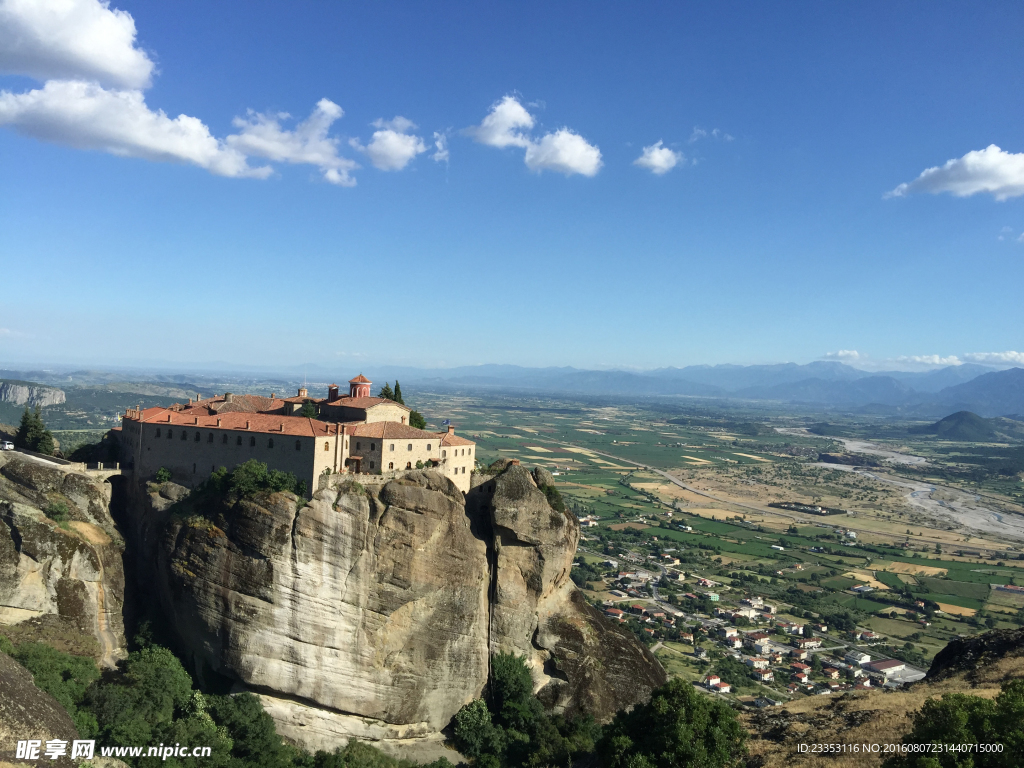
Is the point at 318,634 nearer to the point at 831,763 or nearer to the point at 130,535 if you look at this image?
the point at 130,535

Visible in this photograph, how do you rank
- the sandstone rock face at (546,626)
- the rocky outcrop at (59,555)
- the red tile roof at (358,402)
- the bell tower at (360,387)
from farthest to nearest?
the bell tower at (360,387) < the red tile roof at (358,402) < the sandstone rock face at (546,626) < the rocky outcrop at (59,555)

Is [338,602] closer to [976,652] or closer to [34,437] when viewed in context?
[34,437]

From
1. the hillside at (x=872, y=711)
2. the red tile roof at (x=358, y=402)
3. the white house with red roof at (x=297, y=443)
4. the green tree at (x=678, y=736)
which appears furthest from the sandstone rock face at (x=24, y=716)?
the hillside at (x=872, y=711)

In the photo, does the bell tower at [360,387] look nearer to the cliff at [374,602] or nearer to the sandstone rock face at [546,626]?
the cliff at [374,602]

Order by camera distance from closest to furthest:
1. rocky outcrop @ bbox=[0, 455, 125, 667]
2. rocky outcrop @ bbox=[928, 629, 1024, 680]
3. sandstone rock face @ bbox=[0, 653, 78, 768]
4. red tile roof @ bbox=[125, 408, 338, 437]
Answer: sandstone rock face @ bbox=[0, 653, 78, 768] → rocky outcrop @ bbox=[928, 629, 1024, 680] → rocky outcrop @ bbox=[0, 455, 125, 667] → red tile roof @ bbox=[125, 408, 338, 437]

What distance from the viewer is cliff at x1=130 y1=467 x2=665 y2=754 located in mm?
41344

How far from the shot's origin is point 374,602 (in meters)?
42.9

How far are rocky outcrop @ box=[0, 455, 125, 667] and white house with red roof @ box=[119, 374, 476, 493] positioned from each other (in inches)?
206

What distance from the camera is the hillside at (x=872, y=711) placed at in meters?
27.6

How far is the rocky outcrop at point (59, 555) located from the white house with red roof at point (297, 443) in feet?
17.2

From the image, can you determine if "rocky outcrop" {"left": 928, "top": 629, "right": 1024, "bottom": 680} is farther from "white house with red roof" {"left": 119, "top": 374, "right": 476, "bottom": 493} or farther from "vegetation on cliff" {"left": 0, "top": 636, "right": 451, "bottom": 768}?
"white house with red roof" {"left": 119, "top": 374, "right": 476, "bottom": 493}

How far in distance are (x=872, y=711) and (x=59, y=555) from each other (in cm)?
4685

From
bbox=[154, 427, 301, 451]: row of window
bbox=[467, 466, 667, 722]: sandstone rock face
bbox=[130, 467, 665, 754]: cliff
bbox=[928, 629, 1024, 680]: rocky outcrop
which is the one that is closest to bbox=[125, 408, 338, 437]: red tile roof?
bbox=[154, 427, 301, 451]: row of window

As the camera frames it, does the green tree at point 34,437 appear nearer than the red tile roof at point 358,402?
No
